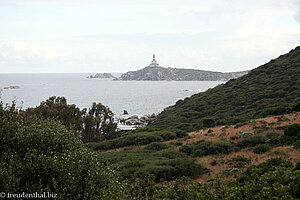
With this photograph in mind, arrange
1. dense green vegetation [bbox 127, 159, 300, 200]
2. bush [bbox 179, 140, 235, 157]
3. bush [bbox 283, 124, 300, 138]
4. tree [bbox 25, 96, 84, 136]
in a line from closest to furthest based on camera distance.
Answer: dense green vegetation [bbox 127, 159, 300, 200], bush [bbox 283, 124, 300, 138], bush [bbox 179, 140, 235, 157], tree [bbox 25, 96, 84, 136]

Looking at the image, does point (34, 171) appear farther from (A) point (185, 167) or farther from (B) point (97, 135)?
(B) point (97, 135)

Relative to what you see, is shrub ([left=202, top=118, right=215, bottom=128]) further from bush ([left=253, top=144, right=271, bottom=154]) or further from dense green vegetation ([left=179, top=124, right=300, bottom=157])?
bush ([left=253, top=144, right=271, bottom=154])

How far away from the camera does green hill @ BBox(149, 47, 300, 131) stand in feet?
122

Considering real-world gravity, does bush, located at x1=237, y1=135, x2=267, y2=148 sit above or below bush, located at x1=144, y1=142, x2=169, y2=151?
above

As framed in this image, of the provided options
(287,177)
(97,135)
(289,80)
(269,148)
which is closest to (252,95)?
(289,80)

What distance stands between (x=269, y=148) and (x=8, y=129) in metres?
15.2

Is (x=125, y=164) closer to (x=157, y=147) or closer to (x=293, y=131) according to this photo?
(x=157, y=147)

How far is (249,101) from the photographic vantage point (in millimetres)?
46125

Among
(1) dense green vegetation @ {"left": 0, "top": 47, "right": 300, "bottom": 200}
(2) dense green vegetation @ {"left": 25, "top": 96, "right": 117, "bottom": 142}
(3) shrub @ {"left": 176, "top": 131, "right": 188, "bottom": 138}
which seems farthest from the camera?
(2) dense green vegetation @ {"left": 25, "top": 96, "right": 117, "bottom": 142}

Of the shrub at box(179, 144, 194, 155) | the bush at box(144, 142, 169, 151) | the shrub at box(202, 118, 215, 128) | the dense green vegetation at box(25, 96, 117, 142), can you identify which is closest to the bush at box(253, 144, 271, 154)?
the shrub at box(179, 144, 194, 155)

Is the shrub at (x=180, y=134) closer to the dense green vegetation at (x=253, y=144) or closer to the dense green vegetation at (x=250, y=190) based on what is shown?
the dense green vegetation at (x=253, y=144)

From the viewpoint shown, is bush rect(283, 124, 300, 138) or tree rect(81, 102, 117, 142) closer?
bush rect(283, 124, 300, 138)

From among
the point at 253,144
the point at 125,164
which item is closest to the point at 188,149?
the point at 253,144

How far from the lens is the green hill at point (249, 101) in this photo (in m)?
37.0
